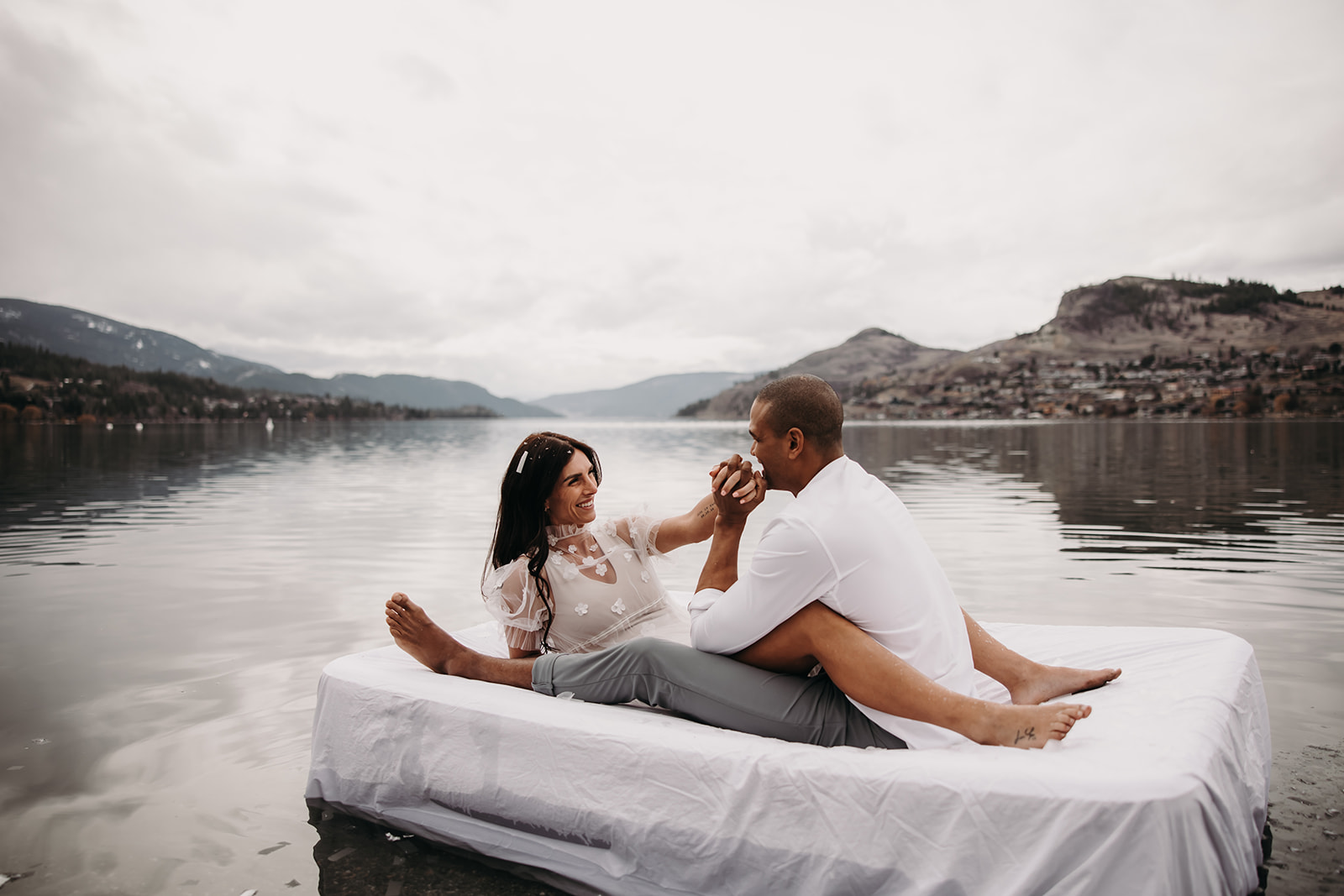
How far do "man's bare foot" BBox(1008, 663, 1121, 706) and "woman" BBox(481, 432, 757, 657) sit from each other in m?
1.54

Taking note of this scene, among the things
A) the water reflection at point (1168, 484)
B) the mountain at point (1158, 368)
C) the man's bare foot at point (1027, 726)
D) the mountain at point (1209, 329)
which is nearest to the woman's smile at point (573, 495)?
the man's bare foot at point (1027, 726)

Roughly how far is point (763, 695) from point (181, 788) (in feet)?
10.4

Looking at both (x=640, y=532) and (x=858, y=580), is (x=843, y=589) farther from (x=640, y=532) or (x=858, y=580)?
(x=640, y=532)

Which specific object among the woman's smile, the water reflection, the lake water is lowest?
the lake water

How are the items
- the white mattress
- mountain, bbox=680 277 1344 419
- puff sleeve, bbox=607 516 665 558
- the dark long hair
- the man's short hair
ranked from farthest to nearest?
mountain, bbox=680 277 1344 419 < puff sleeve, bbox=607 516 665 558 < the dark long hair < the man's short hair < the white mattress

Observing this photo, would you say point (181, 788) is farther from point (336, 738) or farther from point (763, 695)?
point (763, 695)

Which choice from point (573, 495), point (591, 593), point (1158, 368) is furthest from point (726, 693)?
point (1158, 368)

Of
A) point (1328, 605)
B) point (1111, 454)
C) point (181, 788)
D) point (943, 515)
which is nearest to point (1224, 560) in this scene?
point (1328, 605)

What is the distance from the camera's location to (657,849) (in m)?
2.85

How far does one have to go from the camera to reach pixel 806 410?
289 cm

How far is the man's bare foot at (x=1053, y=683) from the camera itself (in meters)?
3.29

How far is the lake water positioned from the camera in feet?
11.8

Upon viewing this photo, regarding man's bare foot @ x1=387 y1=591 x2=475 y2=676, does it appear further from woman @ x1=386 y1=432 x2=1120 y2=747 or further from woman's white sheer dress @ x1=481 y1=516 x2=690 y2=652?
woman's white sheer dress @ x1=481 y1=516 x2=690 y2=652

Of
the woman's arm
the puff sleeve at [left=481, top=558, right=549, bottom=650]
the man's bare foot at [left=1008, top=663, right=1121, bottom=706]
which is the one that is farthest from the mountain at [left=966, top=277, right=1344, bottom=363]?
the puff sleeve at [left=481, top=558, right=549, bottom=650]
